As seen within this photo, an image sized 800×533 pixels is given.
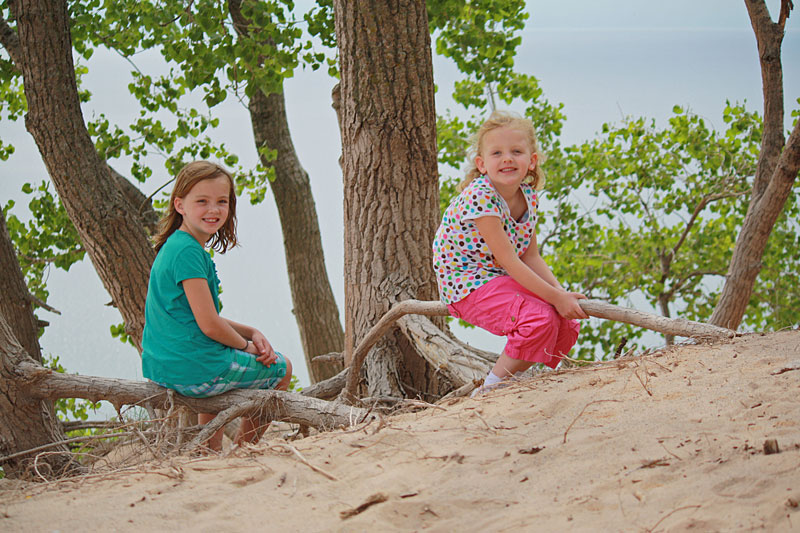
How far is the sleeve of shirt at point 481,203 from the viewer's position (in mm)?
3385

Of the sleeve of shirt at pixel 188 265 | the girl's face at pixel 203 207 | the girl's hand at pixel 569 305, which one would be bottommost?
the girl's hand at pixel 569 305

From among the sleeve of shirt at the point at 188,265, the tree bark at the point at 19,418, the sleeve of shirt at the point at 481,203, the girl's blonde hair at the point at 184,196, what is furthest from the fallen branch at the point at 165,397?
the sleeve of shirt at the point at 481,203

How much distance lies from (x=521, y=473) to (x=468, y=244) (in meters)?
1.53

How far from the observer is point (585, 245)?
30.6 feet

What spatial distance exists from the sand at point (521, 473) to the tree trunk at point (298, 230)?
15.6ft

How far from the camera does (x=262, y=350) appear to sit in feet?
11.8

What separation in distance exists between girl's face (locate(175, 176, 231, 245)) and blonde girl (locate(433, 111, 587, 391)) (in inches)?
42.0

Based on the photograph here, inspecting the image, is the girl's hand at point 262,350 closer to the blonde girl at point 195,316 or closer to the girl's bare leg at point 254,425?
the blonde girl at point 195,316

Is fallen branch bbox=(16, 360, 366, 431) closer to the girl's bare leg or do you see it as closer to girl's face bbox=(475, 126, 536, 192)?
the girl's bare leg

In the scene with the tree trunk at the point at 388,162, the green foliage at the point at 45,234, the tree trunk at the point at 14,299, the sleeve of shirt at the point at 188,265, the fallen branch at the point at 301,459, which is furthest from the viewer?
the green foliage at the point at 45,234

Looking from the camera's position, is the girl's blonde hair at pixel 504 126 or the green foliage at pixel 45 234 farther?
the green foliage at pixel 45 234

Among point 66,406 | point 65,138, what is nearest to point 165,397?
point 65,138

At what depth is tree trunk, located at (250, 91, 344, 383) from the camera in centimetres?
A: 743

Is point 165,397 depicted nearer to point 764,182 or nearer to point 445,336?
point 445,336
